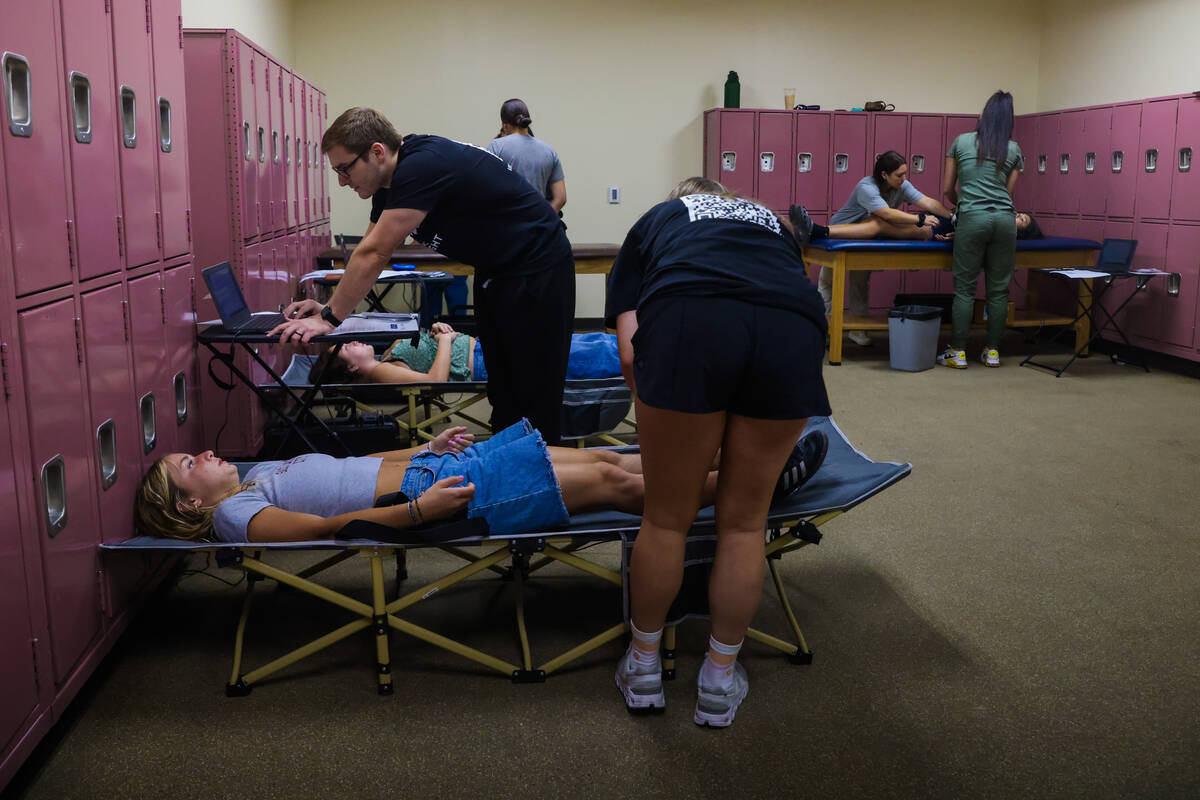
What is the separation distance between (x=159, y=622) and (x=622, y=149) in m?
6.05

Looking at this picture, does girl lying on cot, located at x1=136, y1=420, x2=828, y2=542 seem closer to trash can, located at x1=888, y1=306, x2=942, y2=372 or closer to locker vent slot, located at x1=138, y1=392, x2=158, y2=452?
locker vent slot, located at x1=138, y1=392, x2=158, y2=452

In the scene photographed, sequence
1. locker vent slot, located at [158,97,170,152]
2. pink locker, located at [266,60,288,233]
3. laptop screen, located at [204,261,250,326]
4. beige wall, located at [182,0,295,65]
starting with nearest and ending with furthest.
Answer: locker vent slot, located at [158,97,170,152]
laptop screen, located at [204,261,250,326]
pink locker, located at [266,60,288,233]
beige wall, located at [182,0,295,65]

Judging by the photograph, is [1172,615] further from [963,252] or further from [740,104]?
[740,104]

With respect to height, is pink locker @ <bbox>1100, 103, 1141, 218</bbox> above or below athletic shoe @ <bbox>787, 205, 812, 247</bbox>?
above

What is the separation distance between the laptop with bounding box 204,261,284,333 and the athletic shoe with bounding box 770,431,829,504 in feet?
5.63

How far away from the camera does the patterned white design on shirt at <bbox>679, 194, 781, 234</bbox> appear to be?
2062 mm

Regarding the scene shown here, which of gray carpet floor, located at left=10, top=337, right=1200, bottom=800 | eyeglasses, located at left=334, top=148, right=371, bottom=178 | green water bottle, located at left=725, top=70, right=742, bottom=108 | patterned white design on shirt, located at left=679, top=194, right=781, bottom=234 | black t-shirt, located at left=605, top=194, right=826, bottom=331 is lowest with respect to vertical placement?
gray carpet floor, located at left=10, top=337, right=1200, bottom=800

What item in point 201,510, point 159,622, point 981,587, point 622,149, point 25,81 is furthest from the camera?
point 622,149

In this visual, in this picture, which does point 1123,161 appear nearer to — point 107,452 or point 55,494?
point 107,452

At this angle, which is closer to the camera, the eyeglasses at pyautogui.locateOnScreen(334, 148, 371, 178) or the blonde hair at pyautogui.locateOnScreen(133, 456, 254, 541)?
the blonde hair at pyautogui.locateOnScreen(133, 456, 254, 541)

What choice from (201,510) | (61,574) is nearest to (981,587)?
(201,510)

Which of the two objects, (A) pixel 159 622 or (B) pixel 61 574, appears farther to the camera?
(A) pixel 159 622

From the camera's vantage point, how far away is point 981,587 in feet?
9.61

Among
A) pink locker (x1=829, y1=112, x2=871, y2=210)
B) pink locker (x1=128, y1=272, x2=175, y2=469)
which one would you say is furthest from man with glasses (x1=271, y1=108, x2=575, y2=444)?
pink locker (x1=829, y1=112, x2=871, y2=210)
